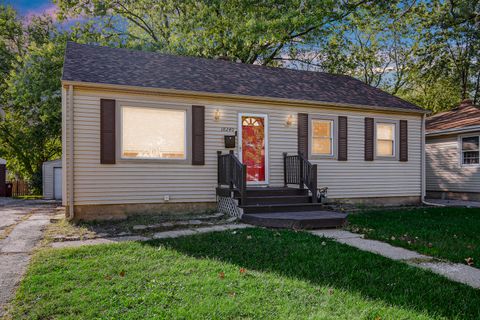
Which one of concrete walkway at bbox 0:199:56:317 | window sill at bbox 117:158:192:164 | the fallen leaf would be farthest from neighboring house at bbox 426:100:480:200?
concrete walkway at bbox 0:199:56:317

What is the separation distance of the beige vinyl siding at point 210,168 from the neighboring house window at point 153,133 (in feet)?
0.76

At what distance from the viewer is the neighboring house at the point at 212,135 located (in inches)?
310

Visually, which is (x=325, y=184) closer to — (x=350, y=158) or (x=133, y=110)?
(x=350, y=158)

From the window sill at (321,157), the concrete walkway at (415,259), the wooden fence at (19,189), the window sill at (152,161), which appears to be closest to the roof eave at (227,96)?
the window sill at (321,157)

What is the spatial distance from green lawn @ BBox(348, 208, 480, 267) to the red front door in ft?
8.45

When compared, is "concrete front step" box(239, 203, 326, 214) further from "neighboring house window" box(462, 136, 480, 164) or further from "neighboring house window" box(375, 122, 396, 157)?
"neighboring house window" box(462, 136, 480, 164)

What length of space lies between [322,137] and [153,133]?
15.4 feet

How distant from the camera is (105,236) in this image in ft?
20.1

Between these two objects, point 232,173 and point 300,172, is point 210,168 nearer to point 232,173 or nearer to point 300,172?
point 232,173

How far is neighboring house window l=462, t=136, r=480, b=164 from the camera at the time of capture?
1281 cm

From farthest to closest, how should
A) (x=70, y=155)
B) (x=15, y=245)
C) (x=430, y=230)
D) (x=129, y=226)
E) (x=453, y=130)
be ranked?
1. (x=453, y=130)
2. (x=70, y=155)
3. (x=129, y=226)
4. (x=430, y=230)
5. (x=15, y=245)

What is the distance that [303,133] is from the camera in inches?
388

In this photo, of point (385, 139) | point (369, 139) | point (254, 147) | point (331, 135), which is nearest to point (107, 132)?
point (254, 147)

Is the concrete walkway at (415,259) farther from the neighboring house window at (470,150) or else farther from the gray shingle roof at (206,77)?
the neighboring house window at (470,150)
